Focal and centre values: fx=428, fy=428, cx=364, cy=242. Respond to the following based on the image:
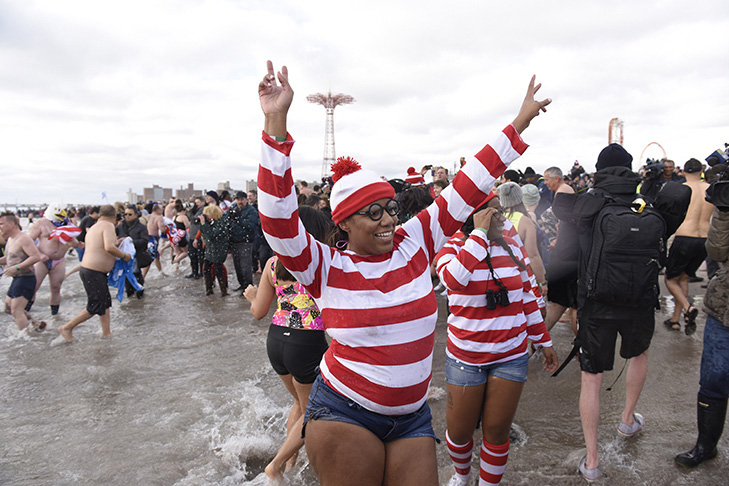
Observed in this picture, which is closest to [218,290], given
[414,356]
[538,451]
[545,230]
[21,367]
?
[21,367]

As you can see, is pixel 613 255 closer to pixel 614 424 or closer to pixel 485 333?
pixel 485 333

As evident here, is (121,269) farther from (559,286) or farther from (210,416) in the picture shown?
(559,286)

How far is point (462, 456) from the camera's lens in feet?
8.80

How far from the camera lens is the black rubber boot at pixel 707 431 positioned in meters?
2.83

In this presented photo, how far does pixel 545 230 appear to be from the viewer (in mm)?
6281

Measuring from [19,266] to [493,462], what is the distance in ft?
24.9

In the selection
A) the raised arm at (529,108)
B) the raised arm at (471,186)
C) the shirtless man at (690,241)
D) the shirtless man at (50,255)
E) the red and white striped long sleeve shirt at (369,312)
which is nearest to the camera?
the red and white striped long sleeve shirt at (369,312)

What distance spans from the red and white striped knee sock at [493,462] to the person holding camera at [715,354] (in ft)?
4.55

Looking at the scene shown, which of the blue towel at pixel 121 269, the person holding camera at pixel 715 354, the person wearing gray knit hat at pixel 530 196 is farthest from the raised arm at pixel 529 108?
the blue towel at pixel 121 269

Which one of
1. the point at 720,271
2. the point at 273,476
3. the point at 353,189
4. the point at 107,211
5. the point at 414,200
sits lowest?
the point at 273,476

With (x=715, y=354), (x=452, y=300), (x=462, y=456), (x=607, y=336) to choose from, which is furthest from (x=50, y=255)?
(x=715, y=354)

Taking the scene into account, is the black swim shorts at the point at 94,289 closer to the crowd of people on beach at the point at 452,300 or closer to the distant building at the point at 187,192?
the crowd of people on beach at the point at 452,300

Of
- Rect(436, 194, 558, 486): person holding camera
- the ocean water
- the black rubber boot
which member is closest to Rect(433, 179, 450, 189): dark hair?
the ocean water

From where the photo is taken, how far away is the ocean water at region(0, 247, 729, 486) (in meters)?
3.16
